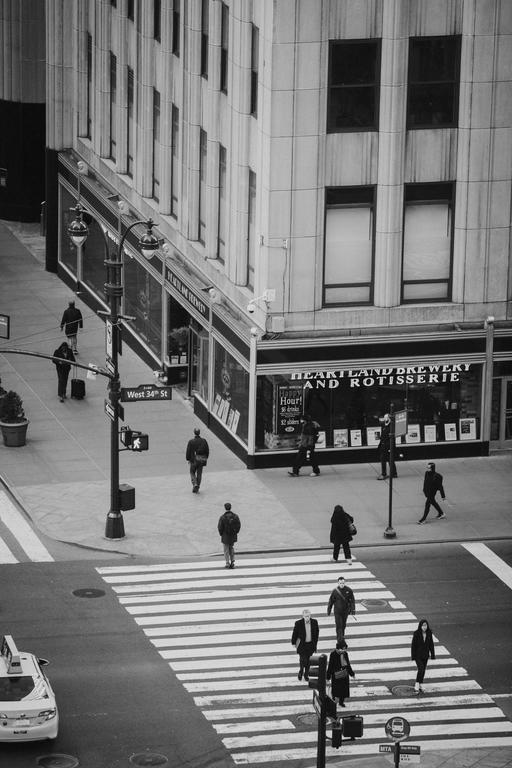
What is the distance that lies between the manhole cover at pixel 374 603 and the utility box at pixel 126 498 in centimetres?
712

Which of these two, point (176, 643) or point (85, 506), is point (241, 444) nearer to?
point (85, 506)

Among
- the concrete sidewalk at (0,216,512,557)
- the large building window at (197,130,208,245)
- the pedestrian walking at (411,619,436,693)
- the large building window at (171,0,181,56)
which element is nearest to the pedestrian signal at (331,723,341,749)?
the pedestrian walking at (411,619,436,693)

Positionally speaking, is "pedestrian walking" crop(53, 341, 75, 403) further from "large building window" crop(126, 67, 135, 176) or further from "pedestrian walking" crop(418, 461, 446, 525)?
"pedestrian walking" crop(418, 461, 446, 525)

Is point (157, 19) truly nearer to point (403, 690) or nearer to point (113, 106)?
point (113, 106)

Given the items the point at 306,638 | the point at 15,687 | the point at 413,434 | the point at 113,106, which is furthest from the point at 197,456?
the point at 113,106

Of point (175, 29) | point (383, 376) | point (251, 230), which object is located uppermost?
point (175, 29)

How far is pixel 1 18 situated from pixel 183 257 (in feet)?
77.6

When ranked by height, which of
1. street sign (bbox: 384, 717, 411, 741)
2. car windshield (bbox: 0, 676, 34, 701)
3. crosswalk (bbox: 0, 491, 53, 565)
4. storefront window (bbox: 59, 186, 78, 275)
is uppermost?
storefront window (bbox: 59, 186, 78, 275)

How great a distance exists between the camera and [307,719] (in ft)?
112

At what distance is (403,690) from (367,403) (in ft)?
50.7

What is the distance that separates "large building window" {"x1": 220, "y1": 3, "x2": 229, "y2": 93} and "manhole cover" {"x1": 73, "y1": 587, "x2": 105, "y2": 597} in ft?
53.4

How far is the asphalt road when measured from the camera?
1281 inches

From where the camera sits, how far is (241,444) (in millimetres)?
50000

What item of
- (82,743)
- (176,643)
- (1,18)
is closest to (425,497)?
(176,643)
